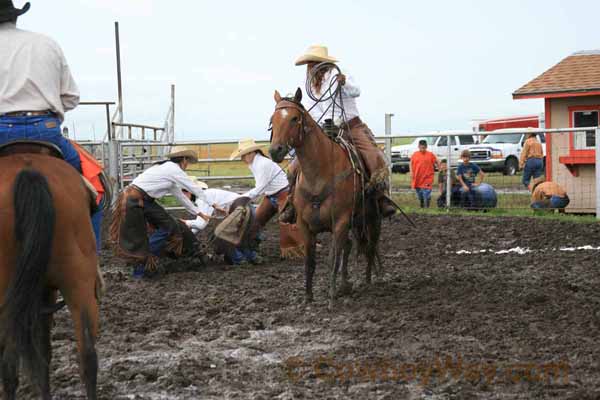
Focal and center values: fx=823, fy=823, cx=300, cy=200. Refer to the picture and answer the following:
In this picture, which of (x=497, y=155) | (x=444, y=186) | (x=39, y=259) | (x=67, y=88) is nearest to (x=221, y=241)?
(x=67, y=88)

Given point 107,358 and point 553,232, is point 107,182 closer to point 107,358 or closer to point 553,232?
point 107,358

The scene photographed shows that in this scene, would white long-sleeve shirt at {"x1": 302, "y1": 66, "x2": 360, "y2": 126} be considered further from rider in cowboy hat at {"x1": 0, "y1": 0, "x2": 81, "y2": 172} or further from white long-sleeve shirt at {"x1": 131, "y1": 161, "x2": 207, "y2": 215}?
rider in cowboy hat at {"x1": 0, "y1": 0, "x2": 81, "y2": 172}

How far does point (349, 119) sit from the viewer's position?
27.9 ft

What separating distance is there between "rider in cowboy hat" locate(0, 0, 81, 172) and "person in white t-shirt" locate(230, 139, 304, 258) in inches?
235

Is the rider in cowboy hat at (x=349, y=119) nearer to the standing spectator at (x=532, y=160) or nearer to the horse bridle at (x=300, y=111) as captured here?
the horse bridle at (x=300, y=111)

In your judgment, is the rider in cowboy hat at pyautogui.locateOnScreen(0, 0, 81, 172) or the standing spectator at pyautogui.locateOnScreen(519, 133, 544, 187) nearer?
the rider in cowboy hat at pyautogui.locateOnScreen(0, 0, 81, 172)

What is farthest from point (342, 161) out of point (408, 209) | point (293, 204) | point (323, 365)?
point (408, 209)

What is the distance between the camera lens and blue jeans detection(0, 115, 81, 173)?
4.49 meters

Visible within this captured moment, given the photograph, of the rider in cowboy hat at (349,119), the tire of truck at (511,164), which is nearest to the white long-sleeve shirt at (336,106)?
the rider in cowboy hat at (349,119)

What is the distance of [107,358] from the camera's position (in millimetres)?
5766

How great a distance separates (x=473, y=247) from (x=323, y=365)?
626 cm

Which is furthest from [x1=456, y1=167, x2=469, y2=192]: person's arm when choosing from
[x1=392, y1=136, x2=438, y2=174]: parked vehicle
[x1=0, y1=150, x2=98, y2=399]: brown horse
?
[x1=392, y1=136, x2=438, y2=174]: parked vehicle

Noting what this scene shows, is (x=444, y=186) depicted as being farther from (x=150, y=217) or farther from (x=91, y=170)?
(x=91, y=170)

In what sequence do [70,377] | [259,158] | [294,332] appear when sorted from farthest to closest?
1. [259,158]
2. [294,332]
3. [70,377]
